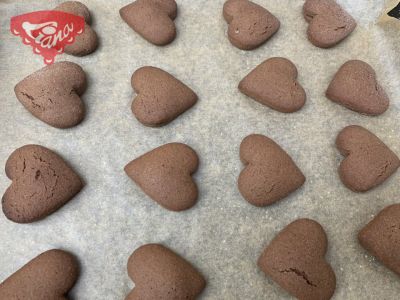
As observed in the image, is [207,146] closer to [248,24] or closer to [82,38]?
[248,24]

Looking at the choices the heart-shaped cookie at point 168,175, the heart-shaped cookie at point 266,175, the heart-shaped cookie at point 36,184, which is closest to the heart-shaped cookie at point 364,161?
the heart-shaped cookie at point 266,175

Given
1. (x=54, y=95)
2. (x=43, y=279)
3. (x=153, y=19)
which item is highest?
(x=153, y=19)

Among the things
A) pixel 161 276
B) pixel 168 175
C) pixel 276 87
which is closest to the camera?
pixel 161 276

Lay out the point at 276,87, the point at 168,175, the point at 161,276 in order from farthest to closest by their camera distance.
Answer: the point at 276,87
the point at 168,175
the point at 161,276

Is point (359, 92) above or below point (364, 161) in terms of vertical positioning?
above

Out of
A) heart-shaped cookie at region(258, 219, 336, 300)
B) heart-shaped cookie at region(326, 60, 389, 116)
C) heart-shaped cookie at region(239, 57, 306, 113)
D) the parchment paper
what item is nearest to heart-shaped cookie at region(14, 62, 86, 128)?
the parchment paper

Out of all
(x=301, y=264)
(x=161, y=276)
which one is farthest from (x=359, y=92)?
(x=161, y=276)

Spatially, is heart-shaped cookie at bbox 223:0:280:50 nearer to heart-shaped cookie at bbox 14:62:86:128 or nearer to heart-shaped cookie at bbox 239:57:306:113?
heart-shaped cookie at bbox 239:57:306:113
